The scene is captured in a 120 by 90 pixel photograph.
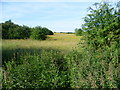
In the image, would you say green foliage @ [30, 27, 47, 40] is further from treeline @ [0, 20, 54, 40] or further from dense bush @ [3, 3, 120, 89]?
dense bush @ [3, 3, 120, 89]

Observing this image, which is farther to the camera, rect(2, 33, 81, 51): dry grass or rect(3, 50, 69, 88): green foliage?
rect(2, 33, 81, 51): dry grass

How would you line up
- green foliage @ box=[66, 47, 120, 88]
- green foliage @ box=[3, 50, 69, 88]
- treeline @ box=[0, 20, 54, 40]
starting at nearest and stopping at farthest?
green foliage @ box=[66, 47, 120, 88]
green foliage @ box=[3, 50, 69, 88]
treeline @ box=[0, 20, 54, 40]

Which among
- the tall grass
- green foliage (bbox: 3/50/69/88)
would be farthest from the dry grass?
green foliage (bbox: 3/50/69/88)

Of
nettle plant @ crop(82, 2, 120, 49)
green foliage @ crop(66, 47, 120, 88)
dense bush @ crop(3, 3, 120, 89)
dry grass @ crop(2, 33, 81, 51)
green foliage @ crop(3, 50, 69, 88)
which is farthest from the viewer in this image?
dry grass @ crop(2, 33, 81, 51)

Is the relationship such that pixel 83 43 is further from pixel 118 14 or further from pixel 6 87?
pixel 6 87

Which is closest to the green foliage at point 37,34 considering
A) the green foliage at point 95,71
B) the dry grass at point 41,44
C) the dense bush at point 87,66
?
the dry grass at point 41,44

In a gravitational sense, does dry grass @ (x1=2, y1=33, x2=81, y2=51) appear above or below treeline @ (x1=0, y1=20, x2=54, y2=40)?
below

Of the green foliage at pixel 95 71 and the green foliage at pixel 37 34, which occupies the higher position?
the green foliage at pixel 37 34

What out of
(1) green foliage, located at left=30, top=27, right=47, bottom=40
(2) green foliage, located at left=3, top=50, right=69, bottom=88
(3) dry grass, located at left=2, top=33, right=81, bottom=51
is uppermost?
(1) green foliage, located at left=30, top=27, right=47, bottom=40

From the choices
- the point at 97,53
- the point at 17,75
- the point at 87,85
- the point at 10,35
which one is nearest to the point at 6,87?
the point at 17,75

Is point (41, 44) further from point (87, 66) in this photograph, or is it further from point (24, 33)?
point (24, 33)

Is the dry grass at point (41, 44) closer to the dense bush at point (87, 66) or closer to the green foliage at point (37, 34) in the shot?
the dense bush at point (87, 66)

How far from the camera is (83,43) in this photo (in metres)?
5.24

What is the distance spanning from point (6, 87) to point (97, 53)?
2469 millimetres
